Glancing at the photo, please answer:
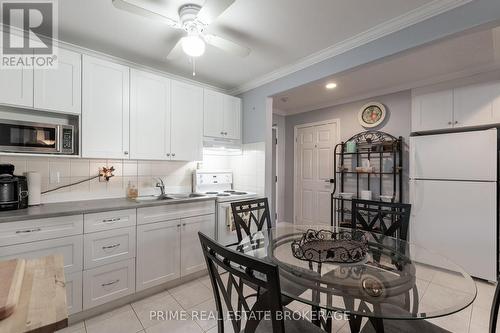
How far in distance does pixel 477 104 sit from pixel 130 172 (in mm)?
4081

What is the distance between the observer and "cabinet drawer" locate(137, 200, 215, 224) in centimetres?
228

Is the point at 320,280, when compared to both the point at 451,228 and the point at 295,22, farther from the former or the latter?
the point at 451,228

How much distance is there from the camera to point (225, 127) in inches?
128

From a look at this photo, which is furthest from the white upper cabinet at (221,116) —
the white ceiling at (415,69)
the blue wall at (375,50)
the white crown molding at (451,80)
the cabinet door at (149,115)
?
the white crown molding at (451,80)

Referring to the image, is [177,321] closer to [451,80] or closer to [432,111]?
[432,111]

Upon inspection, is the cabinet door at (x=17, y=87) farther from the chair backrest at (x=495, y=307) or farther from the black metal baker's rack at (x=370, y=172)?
the black metal baker's rack at (x=370, y=172)

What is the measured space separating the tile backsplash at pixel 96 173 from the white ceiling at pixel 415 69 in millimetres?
1709

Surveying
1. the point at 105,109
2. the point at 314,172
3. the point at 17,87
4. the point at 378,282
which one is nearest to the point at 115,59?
the point at 105,109

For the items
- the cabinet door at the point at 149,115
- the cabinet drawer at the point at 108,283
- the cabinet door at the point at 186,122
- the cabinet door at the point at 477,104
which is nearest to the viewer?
the cabinet drawer at the point at 108,283

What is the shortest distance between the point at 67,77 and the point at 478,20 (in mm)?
3147

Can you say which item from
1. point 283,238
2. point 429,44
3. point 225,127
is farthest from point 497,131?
point 225,127

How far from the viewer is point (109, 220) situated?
2.07 metres

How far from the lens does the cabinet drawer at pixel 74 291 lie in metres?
1.88

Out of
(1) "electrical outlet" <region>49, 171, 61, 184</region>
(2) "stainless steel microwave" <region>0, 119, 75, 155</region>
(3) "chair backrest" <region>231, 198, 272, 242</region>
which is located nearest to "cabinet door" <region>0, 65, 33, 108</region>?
(2) "stainless steel microwave" <region>0, 119, 75, 155</region>
